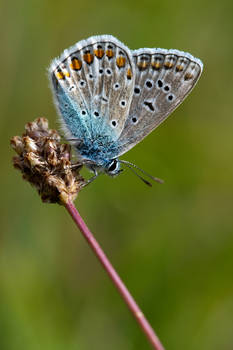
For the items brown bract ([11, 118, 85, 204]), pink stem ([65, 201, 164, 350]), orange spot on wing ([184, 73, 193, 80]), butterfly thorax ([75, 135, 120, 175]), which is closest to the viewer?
pink stem ([65, 201, 164, 350])

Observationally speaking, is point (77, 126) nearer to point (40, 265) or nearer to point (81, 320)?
point (40, 265)

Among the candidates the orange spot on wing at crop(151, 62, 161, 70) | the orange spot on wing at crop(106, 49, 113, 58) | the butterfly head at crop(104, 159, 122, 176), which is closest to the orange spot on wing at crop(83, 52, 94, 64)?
the orange spot on wing at crop(106, 49, 113, 58)

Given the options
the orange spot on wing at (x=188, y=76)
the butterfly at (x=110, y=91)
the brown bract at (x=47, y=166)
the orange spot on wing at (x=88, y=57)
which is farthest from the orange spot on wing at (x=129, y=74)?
the brown bract at (x=47, y=166)

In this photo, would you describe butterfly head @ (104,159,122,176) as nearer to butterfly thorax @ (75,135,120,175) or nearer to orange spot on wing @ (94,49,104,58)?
butterfly thorax @ (75,135,120,175)

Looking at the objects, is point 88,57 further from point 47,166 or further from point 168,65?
point 47,166

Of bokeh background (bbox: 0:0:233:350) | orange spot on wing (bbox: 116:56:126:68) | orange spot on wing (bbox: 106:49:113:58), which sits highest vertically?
orange spot on wing (bbox: 106:49:113:58)
